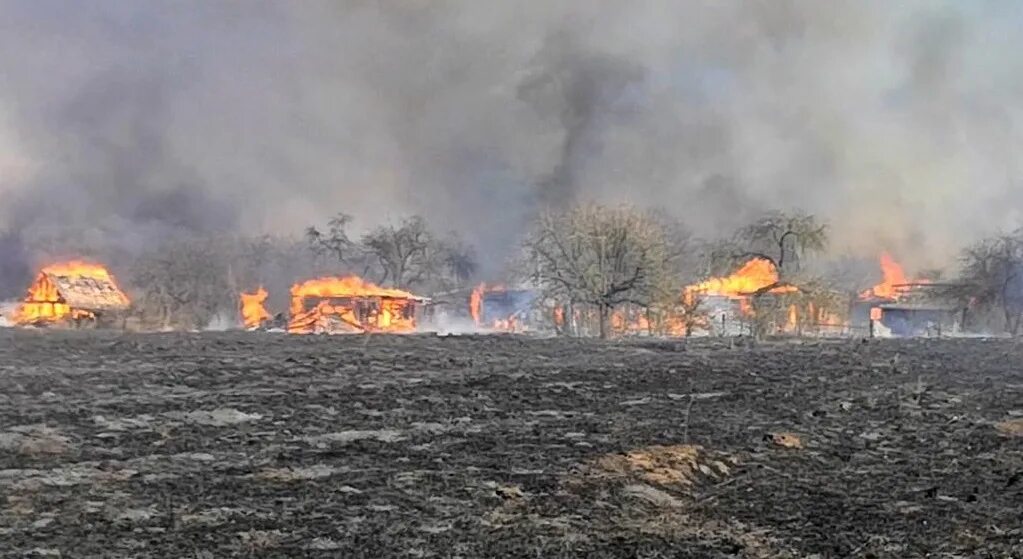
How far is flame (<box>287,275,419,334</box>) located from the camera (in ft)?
171

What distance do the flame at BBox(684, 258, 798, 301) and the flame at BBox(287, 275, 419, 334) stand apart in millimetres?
16958

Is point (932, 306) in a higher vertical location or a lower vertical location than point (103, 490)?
higher

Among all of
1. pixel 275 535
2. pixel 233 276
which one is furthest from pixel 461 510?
pixel 233 276

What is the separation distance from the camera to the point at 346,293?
54719 mm

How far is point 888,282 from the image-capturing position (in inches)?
3081

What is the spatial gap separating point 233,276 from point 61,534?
187ft

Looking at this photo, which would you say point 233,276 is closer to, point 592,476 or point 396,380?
point 396,380

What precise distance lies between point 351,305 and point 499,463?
44.1 meters

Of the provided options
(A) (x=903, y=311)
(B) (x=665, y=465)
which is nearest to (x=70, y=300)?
(B) (x=665, y=465)

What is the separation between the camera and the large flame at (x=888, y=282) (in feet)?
242

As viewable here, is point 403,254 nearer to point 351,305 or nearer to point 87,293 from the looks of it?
point 351,305

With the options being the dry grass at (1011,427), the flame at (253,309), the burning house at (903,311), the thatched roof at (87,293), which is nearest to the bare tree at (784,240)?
the burning house at (903,311)

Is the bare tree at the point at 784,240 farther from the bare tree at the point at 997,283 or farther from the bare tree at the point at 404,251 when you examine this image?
the bare tree at the point at 404,251

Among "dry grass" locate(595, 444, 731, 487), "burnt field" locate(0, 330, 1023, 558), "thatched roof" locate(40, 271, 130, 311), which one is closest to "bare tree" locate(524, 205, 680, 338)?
"burnt field" locate(0, 330, 1023, 558)
